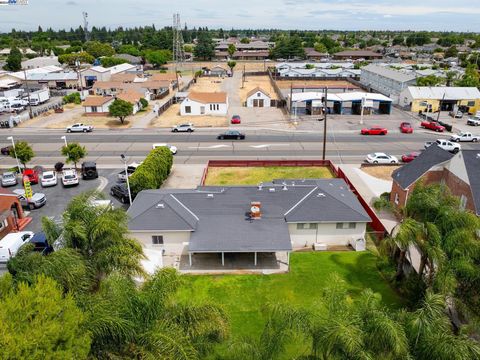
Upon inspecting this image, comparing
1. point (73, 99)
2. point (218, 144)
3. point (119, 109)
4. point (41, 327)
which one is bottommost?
point (218, 144)

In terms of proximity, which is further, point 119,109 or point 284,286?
point 119,109

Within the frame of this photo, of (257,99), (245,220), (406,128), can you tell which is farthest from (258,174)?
(257,99)

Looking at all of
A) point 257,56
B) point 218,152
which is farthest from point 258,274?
point 257,56

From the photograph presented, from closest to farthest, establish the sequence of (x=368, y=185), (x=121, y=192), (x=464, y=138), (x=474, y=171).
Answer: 1. (x=474, y=171)
2. (x=121, y=192)
3. (x=368, y=185)
4. (x=464, y=138)

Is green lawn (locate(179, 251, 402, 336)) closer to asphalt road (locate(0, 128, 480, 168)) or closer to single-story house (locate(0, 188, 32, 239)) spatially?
single-story house (locate(0, 188, 32, 239))

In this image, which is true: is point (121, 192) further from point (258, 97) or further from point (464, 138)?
point (258, 97)

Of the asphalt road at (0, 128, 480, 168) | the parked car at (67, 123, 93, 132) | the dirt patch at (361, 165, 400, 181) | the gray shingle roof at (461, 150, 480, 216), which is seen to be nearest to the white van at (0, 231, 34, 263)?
the asphalt road at (0, 128, 480, 168)

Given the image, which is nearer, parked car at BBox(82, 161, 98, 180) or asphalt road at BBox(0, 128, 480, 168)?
parked car at BBox(82, 161, 98, 180)
